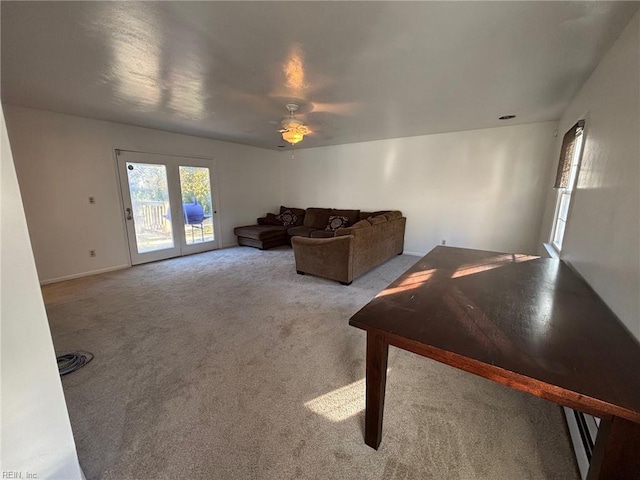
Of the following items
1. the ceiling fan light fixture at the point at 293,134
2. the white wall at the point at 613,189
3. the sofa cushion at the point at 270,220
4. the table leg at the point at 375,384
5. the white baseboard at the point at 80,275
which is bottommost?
the white baseboard at the point at 80,275

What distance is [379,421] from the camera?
128 cm

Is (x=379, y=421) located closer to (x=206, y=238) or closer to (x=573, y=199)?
(x=573, y=199)

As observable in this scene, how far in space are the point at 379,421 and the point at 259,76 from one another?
2682mm

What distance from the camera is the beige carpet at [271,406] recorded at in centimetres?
125

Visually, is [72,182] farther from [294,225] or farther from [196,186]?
[294,225]

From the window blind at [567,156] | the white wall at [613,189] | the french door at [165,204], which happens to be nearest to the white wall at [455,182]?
the window blind at [567,156]

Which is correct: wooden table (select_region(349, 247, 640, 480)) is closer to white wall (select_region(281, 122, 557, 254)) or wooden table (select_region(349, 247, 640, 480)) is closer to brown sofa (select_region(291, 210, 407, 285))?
brown sofa (select_region(291, 210, 407, 285))

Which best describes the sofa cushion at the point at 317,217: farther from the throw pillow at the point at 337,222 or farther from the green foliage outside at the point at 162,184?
the green foliage outside at the point at 162,184

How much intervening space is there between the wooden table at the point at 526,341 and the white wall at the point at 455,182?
9.59 feet

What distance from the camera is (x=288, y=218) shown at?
6246mm

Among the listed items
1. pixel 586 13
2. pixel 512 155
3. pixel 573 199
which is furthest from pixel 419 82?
pixel 512 155

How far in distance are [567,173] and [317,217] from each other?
13.9ft

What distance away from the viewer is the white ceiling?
1.48m

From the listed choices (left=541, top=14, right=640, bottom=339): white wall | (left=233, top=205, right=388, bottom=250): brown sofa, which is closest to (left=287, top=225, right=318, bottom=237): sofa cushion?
(left=233, top=205, right=388, bottom=250): brown sofa
